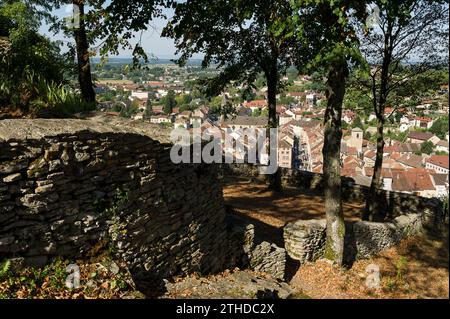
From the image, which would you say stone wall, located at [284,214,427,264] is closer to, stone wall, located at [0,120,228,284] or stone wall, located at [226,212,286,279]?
stone wall, located at [226,212,286,279]

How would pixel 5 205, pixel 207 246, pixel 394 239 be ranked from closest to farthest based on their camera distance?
pixel 5 205 < pixel 207 246 < pixel 394 239

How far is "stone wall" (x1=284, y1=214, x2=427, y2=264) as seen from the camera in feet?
31.1

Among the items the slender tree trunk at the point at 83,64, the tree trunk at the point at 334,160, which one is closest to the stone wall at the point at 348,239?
the tree trunk at the point at 334,160

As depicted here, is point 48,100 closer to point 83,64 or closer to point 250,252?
point 83,64

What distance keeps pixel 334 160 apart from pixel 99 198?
192 inches

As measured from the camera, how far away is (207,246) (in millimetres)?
7504

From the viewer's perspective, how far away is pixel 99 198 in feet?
17.6

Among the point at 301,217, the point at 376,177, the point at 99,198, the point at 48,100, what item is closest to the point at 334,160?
the point at 99,198

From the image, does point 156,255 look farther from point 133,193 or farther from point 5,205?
point 5,205

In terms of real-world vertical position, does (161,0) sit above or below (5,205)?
above

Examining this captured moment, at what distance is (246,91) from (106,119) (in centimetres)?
907

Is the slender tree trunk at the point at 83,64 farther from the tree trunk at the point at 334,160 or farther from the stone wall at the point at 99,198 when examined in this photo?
the tree trunk at the point at 334,160

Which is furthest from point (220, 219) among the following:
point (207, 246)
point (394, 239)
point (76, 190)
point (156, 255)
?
point (394, 239)

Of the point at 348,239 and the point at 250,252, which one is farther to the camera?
the point at 348,239
